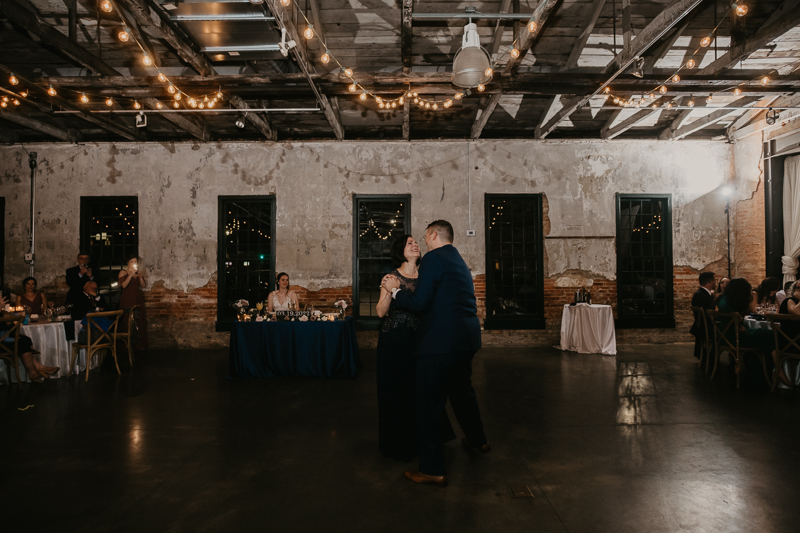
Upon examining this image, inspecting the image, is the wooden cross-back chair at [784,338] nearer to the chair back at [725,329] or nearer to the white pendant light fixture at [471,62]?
the chair back at [725,329]

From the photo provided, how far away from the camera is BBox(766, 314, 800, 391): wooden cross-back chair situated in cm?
479

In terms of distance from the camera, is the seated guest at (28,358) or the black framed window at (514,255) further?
the black framed window at (514,255)

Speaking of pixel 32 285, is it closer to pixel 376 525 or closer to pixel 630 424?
pixel 376 525

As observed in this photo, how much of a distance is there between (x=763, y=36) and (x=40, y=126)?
10.7 meters

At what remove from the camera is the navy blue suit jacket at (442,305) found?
283 centimetres

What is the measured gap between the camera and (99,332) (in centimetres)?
624

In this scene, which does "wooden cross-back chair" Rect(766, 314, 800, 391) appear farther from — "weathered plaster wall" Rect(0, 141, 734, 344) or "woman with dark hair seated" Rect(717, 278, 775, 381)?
"weathered plaster wall" Rect(0, 141, 734, 344)

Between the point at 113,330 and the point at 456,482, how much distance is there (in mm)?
5971

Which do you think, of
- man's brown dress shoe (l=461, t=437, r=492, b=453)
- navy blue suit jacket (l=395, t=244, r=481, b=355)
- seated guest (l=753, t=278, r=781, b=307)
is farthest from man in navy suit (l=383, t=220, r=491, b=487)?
seated guest (l=753, t=278, r=781, b=307)

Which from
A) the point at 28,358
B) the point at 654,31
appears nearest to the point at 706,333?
the point at 654,31

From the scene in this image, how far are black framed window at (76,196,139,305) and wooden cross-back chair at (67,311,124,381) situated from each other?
2.58 meters

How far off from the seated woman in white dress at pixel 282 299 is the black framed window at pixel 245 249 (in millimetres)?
1711

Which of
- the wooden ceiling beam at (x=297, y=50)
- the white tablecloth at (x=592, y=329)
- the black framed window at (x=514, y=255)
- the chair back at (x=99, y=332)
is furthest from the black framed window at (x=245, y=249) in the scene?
the white tablecloth at (x=592, y=329)

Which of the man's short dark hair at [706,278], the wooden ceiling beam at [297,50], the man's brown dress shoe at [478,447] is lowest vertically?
the man's brown dress shoe at [478,447]
